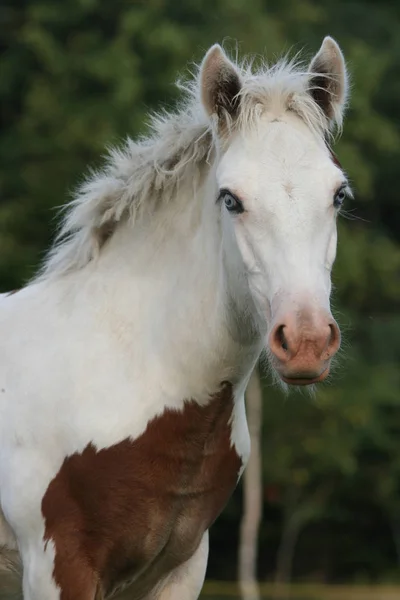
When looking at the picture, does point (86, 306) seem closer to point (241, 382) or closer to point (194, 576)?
point (241, 382)

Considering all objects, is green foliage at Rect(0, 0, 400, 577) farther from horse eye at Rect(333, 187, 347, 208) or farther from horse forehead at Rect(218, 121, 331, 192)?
horse eye at Rect(333, 187, 347, 208)

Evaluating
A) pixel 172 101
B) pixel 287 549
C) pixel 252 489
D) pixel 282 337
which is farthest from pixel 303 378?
pixel 287 549

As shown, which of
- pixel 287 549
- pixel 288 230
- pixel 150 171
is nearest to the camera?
pixel 288 230

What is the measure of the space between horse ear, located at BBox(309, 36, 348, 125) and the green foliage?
12894mm

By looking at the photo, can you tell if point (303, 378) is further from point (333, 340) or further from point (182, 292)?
point (182, 292)

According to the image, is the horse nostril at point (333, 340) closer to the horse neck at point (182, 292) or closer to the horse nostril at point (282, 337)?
the horse nostril at point (282, 337)

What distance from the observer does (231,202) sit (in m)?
4.32

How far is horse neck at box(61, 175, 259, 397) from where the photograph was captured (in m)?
4.68

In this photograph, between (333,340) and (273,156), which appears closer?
Result: (333,340)

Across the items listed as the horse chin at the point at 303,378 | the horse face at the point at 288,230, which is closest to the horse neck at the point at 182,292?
the horse face at the point at 288,230

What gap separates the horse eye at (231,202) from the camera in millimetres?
4273

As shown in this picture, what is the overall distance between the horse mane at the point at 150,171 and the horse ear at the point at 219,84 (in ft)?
0.22

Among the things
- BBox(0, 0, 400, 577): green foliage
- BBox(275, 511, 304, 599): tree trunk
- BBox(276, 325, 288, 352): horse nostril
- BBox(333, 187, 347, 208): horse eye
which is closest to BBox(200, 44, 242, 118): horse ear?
BBox(333, 187, 347, 208): horse eye

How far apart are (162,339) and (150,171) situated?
72 cm
